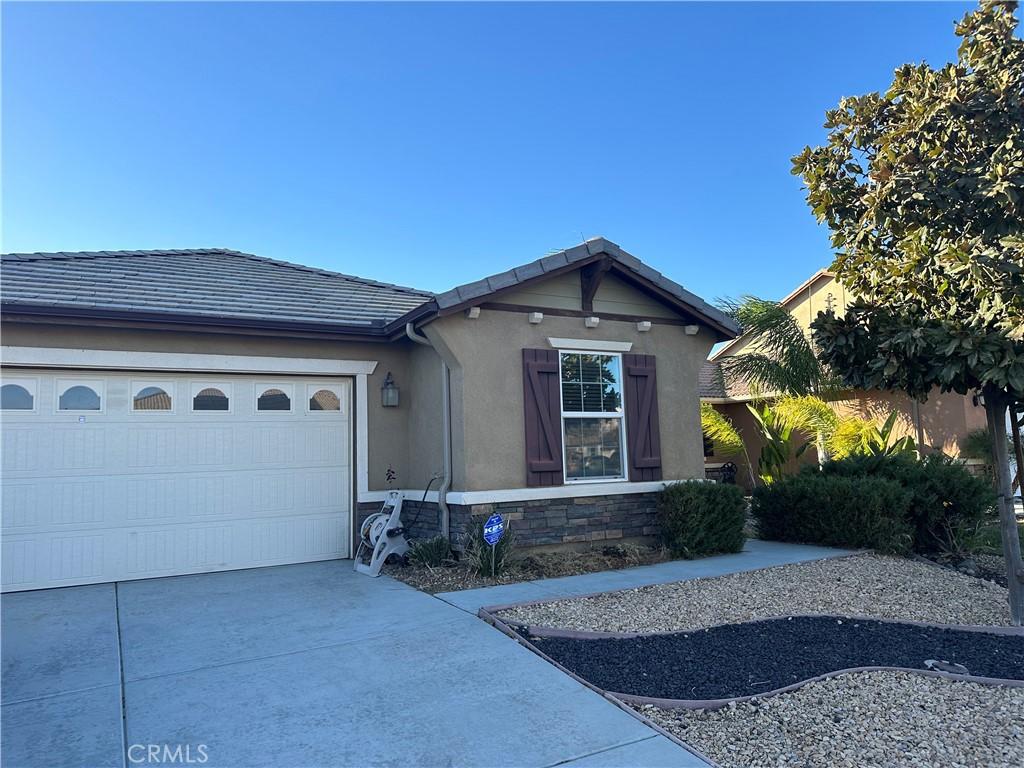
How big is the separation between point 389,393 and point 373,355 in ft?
1.94

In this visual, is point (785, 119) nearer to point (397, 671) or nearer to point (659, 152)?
point (659, 152)

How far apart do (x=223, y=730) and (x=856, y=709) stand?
3689 millimetres

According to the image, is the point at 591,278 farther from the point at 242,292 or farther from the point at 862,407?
the point at 862,407

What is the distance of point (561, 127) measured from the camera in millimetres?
12828

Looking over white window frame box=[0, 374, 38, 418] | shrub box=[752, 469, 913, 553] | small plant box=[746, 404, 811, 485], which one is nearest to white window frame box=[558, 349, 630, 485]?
shrub box=[752, 469, 913, 553]

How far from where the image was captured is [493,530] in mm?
7273

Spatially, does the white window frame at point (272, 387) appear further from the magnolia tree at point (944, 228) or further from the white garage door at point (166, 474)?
the magnolia tree at point (944, 228)

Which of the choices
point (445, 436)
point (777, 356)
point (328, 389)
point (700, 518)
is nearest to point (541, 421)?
point (445, 436)

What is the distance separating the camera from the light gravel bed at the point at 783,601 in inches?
227

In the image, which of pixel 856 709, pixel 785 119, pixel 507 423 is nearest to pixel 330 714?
pixel 856 709

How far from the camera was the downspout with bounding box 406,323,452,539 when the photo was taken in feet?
26.1

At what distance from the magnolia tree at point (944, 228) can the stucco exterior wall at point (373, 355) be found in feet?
16.1

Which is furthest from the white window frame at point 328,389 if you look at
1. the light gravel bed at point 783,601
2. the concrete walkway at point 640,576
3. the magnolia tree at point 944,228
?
the magnolia tree at point 944,228

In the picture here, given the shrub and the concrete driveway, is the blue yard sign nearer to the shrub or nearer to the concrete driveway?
the concrete driveway
